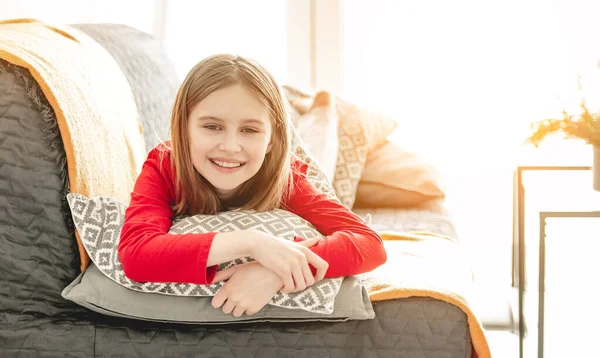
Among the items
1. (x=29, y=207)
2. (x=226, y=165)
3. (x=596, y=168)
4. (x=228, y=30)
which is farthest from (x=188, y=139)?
(x=228, y=30)

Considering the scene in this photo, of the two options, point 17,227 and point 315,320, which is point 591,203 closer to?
point 315,320

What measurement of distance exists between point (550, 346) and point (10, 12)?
198 centimetres

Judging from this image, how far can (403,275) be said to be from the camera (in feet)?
4.23

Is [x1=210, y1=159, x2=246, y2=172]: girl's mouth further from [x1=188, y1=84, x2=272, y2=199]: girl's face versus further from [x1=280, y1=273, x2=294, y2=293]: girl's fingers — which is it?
[x1=280, y1=273, x2=294, y2=293]: girl's fingers

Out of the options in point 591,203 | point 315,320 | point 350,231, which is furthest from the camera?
point 591,203

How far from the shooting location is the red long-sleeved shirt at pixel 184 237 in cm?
113

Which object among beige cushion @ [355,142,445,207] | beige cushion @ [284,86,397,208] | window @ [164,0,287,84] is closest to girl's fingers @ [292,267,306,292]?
beige cushion @ [284,86,397,208]

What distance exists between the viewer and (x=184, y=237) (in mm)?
1153

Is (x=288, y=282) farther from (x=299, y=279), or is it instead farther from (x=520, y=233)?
(x=520, y=233)

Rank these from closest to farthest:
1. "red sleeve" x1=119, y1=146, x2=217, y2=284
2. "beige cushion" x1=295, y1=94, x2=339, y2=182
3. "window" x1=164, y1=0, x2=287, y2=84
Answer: "red sleeve" x1=119, y1=146, x2=217, y2=284 < "beige cushion" x1=295, y1=94, x2=339, y2=182 < "window" x1=164, y1=0, x2=287, y2=84

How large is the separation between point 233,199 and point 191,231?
0.68ft

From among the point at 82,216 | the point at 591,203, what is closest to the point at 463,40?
the point at 591,203

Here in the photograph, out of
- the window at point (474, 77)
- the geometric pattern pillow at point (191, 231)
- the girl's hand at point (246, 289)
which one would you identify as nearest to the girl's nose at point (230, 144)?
the geometric pattern pillow at point (191, 231)

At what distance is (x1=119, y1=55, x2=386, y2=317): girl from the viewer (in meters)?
1.13
